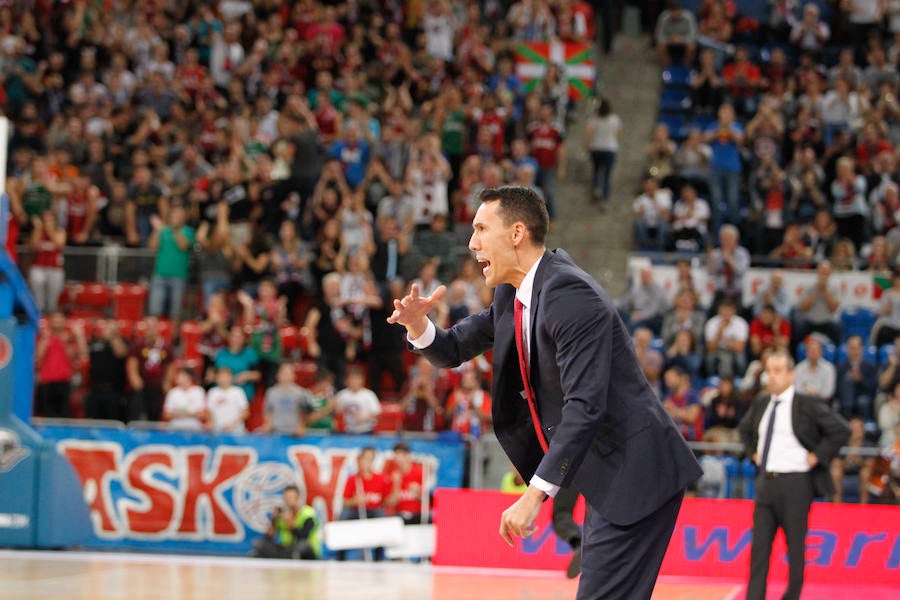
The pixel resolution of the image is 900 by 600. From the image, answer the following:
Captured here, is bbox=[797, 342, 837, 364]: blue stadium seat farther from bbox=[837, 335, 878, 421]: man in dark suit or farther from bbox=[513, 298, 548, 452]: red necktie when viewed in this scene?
bbox=[513, 298, 548, 452]: red necktie

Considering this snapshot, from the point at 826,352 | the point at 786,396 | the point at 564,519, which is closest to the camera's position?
the point at 786,396

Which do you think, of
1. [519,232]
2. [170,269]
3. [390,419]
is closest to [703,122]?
[390,419]

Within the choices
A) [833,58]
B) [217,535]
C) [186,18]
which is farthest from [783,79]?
[217,535]

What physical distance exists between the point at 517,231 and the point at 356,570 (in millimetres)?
7922

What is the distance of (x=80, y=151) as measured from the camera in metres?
18.7

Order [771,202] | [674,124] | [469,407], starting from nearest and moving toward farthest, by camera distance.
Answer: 1. [469,407]
2. [771,202]
3. [674,124]

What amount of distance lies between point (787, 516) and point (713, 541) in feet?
11.9

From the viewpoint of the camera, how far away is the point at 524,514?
4.34 meters

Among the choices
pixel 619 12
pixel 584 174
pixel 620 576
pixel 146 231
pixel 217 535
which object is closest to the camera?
pixel 620 576

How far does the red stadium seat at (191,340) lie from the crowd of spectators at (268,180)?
34 millimetres

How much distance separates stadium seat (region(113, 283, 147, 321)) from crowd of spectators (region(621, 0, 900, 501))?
6.60 metres

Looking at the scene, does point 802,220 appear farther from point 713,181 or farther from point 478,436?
point 478,436

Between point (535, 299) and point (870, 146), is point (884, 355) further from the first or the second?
point (535, 299)

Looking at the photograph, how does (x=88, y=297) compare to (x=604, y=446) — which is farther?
(x=88, y=297)
